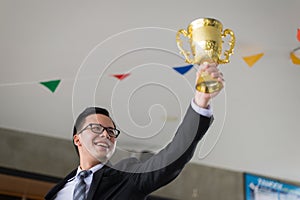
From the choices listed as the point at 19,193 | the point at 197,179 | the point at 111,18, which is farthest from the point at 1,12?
the point at 197,179

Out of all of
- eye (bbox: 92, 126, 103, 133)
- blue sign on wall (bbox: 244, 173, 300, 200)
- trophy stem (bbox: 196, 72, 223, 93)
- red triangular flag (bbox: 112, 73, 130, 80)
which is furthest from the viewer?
blue sign on wall (bbox: 244, 173, 300, 200)

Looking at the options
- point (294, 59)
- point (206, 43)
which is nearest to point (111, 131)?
point (206, 43)

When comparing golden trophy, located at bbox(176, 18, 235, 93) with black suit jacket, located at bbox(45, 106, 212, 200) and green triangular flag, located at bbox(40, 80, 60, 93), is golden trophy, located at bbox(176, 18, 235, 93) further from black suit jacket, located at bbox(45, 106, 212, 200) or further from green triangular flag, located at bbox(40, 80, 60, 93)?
green triangular flag, located at bbox(40, 80, 60, 93)

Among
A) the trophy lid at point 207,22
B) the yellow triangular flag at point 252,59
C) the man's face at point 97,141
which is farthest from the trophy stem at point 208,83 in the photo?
the yellow triangular flag at point 252,59

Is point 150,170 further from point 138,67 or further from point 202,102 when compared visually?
point 138,67

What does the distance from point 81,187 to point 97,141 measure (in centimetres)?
14

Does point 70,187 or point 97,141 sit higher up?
point 97,141

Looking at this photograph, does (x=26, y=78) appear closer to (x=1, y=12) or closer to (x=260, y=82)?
(x=1, y=12)

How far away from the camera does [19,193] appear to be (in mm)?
3711

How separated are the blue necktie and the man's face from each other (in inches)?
2.3

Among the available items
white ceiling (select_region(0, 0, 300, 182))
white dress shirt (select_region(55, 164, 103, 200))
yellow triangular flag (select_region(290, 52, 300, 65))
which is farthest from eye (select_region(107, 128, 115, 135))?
yellow triangular flag (select_region(290, 52, 300, 65))

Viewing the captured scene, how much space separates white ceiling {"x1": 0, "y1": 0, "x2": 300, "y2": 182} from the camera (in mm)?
1960

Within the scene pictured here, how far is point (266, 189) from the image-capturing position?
4.07 metres

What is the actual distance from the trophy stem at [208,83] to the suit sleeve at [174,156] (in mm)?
68
